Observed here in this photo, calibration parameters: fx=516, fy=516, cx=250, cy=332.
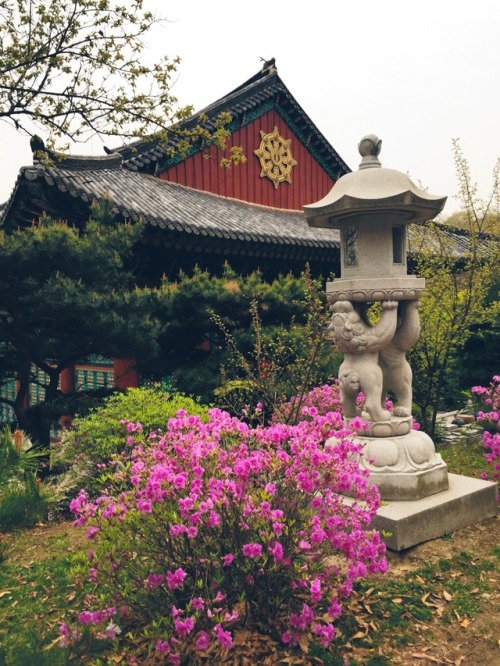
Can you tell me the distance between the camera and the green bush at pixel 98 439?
5.43 metres

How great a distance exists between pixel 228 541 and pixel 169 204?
309 inches

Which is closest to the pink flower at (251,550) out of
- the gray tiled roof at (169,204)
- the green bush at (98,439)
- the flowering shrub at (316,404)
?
the green bush at (98,439)

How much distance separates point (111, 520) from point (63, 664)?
138cm

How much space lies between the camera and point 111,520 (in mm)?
2832

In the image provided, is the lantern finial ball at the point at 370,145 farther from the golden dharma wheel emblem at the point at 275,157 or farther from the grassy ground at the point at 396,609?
the golden dharma wheel emblem at the point at 275,157

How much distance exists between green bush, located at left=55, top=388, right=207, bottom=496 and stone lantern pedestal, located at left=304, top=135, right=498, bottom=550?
1.87m

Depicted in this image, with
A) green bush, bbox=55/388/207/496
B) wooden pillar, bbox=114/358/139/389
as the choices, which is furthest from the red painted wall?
green bush, bbox=55/388/207/496

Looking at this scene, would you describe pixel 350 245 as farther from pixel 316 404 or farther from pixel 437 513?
pixel 437 513

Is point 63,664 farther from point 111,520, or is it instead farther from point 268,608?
point 268,608

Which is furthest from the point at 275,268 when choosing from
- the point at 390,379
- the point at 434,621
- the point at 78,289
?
the point at 434,621

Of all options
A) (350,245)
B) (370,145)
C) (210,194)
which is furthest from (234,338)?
(210,194)

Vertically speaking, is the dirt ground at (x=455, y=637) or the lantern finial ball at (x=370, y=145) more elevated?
the lantern finial ball at (x=370, y=145)

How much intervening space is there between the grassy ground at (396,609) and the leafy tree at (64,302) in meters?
2.72

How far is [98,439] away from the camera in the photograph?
5.44 m
